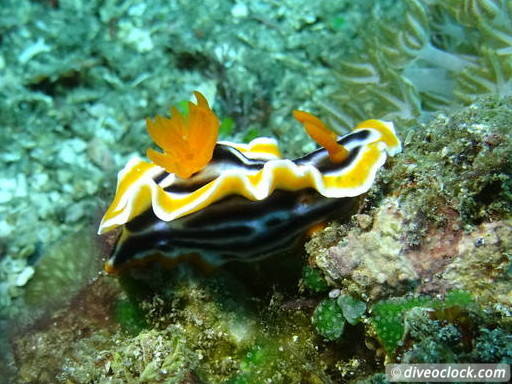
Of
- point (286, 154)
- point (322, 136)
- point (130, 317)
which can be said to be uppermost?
point (322, 136)

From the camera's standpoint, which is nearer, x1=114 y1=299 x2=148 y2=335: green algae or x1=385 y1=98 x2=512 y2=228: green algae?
x1=385 y1=98 x2=512 y2=228: green algae

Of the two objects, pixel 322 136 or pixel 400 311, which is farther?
pixel 322 136

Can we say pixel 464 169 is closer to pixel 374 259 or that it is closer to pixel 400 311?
pixel 374 259

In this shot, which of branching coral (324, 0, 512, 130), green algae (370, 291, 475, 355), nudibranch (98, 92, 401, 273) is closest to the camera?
green algae (370, 291, 475, 355)

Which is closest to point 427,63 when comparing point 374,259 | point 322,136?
point 322,136

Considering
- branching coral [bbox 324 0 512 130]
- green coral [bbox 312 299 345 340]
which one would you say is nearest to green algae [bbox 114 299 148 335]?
green coral [bbox 312 299 345 340]

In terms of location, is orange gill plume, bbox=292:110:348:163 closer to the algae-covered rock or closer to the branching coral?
the algae-covered rock

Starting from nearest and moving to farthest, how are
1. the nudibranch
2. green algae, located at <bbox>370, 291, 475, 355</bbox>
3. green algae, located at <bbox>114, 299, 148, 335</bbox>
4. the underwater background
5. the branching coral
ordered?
green algae, located at <bbox>370, 291, 475, 355</bbox> < the underwater background < the nudibranch < green algae, located at <bbox>114, 299, 148, 335</bbox> < the branching coral
